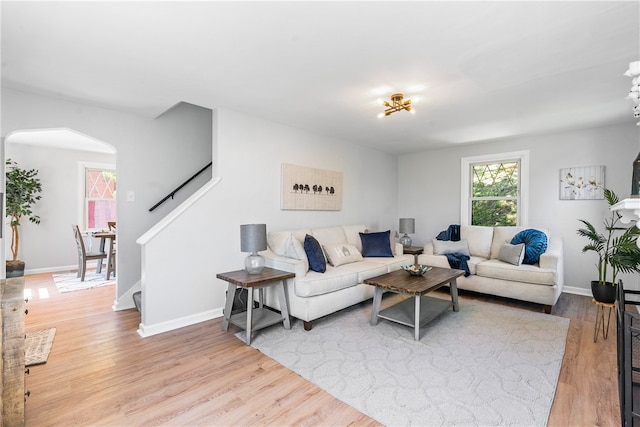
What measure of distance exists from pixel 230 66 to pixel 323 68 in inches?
29.2

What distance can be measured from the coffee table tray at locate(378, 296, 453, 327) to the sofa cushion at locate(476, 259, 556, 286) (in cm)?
92

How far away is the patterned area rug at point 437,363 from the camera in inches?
71.4

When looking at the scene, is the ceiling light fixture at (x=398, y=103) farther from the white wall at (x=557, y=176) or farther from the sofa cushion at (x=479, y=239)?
the white wall at (x=557, y=176)

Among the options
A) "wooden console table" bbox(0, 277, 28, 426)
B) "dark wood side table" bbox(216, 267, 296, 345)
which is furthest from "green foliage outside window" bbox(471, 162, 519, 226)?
"wooden console table" bbox(0, 277, 28, 426)

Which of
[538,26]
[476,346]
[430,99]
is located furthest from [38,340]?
[538,26]

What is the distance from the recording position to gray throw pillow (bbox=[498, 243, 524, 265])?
3.85 m

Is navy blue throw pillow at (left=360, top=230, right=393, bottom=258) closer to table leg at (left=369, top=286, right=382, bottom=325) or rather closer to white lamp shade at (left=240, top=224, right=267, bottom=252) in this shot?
table leg at (left=369, top=286, right=382, bottom=325)

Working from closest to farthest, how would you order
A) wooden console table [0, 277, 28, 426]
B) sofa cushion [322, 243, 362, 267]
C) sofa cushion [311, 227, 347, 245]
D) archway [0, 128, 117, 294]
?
wooden console table [0, 277, 28, 426]
sofa cushion [322, 243, 362, 267]
sofa cushion [311, 227, 347, 245]
archway [0, 128, 117, 294]

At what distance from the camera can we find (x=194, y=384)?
208 centimetres

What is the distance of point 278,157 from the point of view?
3963 mm

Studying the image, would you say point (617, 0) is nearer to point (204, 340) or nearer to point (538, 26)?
point (538, 26)

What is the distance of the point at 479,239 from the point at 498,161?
1.41 metres

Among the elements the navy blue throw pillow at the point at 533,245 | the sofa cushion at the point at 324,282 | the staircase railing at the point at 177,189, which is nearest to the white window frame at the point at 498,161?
the navy blue throw pillow at the point at 533,245

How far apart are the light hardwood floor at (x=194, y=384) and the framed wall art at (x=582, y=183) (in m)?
2.03
